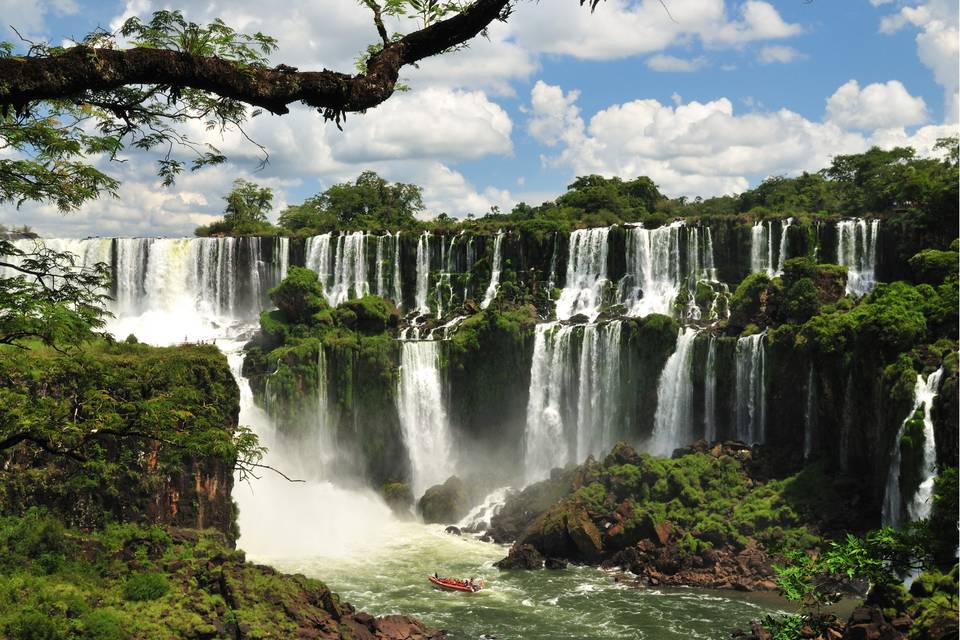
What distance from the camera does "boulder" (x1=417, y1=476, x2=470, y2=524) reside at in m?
31.6

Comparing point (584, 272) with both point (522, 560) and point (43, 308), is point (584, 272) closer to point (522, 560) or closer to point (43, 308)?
point (522, 560)

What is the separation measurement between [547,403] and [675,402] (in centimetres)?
535

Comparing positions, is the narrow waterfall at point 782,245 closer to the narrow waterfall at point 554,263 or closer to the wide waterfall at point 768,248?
the wide waterfall at point 768,248

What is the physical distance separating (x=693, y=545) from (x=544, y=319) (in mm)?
15562

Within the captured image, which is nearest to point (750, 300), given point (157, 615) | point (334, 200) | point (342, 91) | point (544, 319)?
point (544, 319)

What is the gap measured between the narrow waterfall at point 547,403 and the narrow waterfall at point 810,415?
370 inches

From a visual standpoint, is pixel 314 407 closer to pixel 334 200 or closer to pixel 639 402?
pixel 639 402

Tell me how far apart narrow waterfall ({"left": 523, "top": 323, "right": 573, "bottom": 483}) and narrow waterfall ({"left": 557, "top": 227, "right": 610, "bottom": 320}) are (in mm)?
4544

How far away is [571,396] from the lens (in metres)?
35.7

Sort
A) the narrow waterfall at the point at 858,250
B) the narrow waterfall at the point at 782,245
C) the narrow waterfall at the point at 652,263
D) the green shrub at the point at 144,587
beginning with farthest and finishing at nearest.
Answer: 1. the narrow waterfall at the point at 652,263
2. the narrow waterfall at the point at 782,245
3. the narrow waterfall at the point at 858,250
4. the green shrub at the point at 144,587

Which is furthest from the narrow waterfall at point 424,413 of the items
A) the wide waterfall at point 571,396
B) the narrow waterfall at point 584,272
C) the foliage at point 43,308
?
the foliage at point 43,308

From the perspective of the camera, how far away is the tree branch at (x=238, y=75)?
15.8 feet

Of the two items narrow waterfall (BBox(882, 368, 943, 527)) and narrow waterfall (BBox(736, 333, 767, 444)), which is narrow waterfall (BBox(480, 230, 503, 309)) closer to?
narrow waterfall (BBox(736, 333, 767, 444))

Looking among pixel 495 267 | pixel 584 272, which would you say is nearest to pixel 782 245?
pixel 584 272
